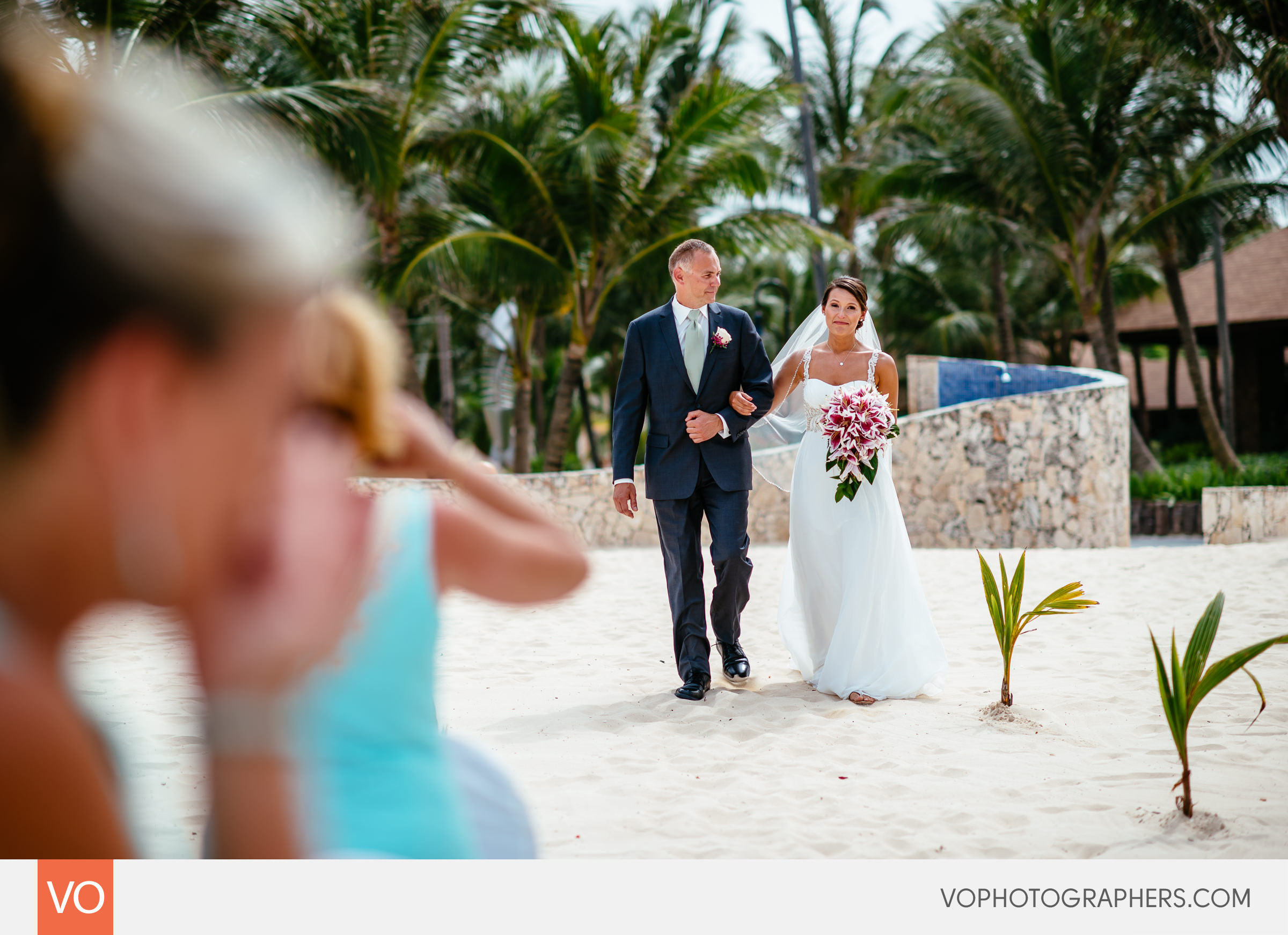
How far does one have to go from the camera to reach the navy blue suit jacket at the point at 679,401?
447 centimetres

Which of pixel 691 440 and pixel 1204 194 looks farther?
pixel 1204 194

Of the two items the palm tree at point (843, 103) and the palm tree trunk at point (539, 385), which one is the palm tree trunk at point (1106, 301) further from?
the palm tree trunk at point (539, 385)

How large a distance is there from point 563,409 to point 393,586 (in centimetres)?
1431

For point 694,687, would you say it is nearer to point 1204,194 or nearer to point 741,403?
point 741,403

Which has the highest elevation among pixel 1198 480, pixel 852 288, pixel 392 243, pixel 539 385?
pixel 392 243

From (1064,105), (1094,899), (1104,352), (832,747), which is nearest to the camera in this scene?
(1094,899)

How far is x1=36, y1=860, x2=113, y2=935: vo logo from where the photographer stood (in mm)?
1010

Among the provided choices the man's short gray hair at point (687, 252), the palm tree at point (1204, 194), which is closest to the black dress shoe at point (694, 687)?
the man's short gray hair at point (687, 252)

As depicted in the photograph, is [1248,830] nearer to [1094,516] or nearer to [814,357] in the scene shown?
[814,357]

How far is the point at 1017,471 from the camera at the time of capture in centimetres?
1130

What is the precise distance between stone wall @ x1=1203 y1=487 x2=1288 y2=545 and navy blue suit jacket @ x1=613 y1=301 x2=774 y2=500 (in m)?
9.04

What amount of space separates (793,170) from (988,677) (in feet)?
61.6

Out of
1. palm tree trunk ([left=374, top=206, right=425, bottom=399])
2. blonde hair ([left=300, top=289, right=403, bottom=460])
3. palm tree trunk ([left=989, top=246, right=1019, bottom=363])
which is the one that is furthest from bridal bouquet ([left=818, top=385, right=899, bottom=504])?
palm tree trunk ([left=989, top=246, right=1019, bottom=363])

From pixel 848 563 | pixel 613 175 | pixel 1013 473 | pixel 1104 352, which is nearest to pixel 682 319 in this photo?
pixel 848 563
